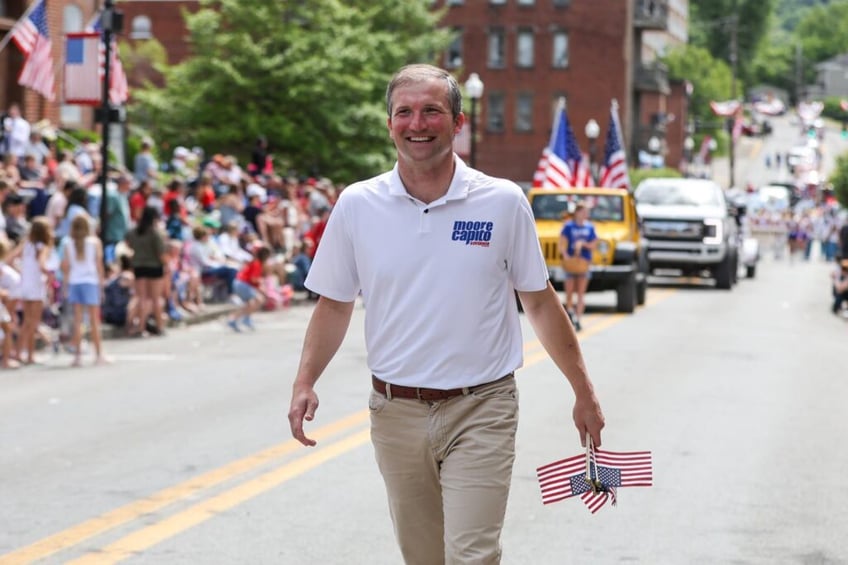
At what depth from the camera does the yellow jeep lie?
85.5ft

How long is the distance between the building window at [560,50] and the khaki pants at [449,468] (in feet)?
282

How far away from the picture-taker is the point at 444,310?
16.7 ft

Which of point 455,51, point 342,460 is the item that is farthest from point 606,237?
point 455,51

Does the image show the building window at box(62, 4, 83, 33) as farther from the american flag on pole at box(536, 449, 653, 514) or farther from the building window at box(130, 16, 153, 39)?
the american flag on pole at box(536, 449, 653, 514)

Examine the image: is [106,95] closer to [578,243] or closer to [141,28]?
[578,243]

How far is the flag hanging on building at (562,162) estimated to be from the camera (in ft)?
114

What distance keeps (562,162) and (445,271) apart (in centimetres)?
3054

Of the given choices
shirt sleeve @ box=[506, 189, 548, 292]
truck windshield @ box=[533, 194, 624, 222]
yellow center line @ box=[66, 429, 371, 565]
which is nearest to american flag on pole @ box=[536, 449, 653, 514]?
shirt sleeve @ box=[506, 189, 548, 292]

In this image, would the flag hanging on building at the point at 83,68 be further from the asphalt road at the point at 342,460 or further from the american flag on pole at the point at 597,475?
the american flag on pole at the point at 597,475

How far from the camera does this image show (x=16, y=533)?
26.9 feet

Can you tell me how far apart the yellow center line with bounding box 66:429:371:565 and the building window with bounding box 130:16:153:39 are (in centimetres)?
7628

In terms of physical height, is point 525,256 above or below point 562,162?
below

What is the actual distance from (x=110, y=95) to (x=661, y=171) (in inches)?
2300

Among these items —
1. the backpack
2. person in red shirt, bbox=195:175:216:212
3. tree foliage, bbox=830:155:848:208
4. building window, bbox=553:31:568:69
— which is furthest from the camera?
building window, bbox=553:31:568:69
